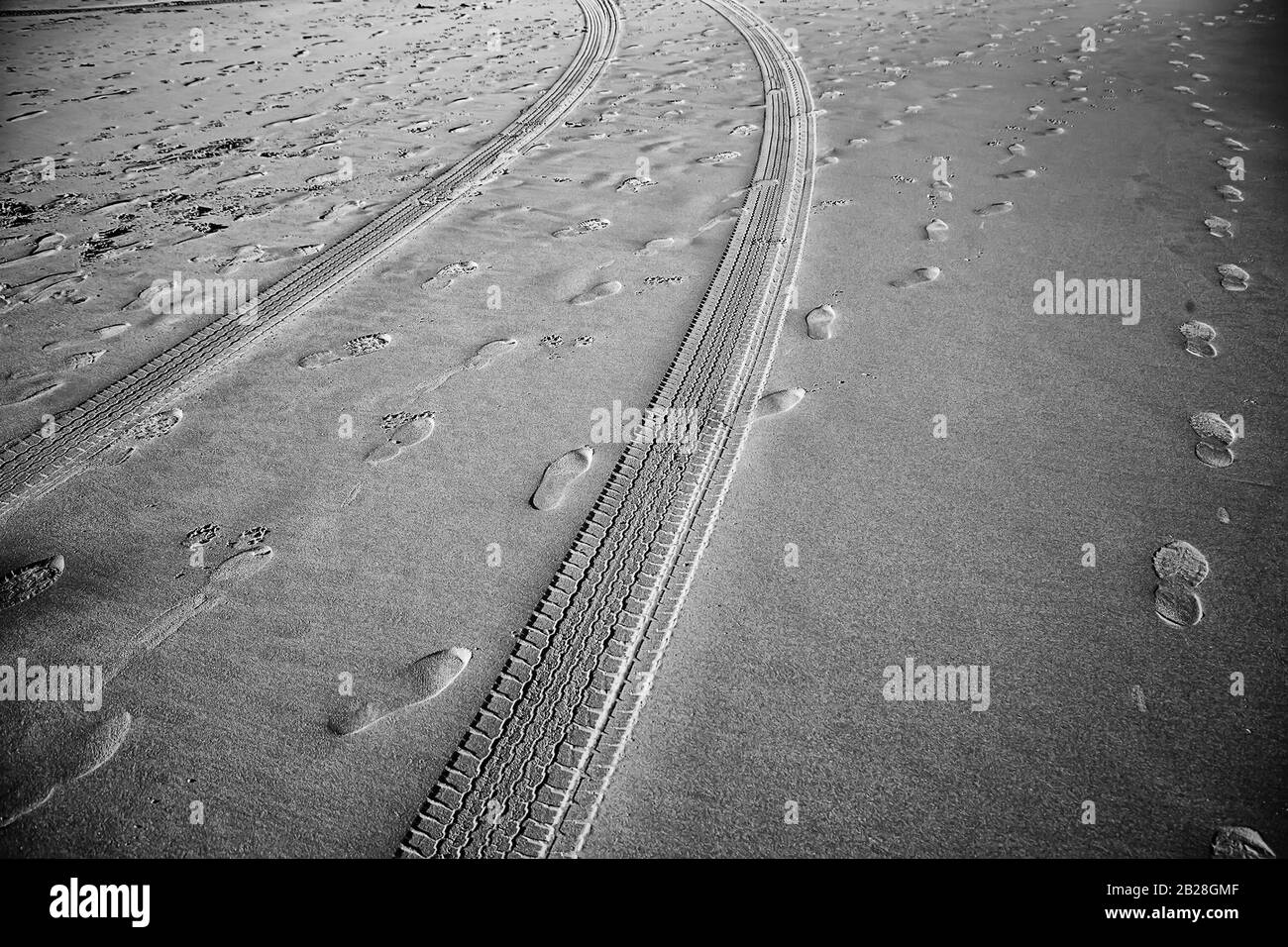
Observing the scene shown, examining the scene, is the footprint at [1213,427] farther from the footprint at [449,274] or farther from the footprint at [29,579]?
the footprint at [29,579]

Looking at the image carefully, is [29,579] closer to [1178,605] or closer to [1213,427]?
[1178,605]

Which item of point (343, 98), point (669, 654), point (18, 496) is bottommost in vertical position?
point (669, 654)

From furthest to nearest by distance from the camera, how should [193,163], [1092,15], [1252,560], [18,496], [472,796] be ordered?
1. [1092,15]
2. [193,163]
3. [18,496]
4. [1252,560]
5. [472,796]

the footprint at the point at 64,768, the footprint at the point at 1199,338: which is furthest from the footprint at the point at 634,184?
the footprint at the point at 64,768

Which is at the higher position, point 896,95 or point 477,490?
point 896,95

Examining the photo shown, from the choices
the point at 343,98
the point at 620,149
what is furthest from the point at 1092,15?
the point at 343,98

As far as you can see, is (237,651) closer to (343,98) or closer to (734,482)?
(734,482)

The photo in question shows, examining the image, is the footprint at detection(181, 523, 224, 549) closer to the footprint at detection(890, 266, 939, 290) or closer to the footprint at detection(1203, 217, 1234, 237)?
the footprint at detection(890, 266, 939, 290)
